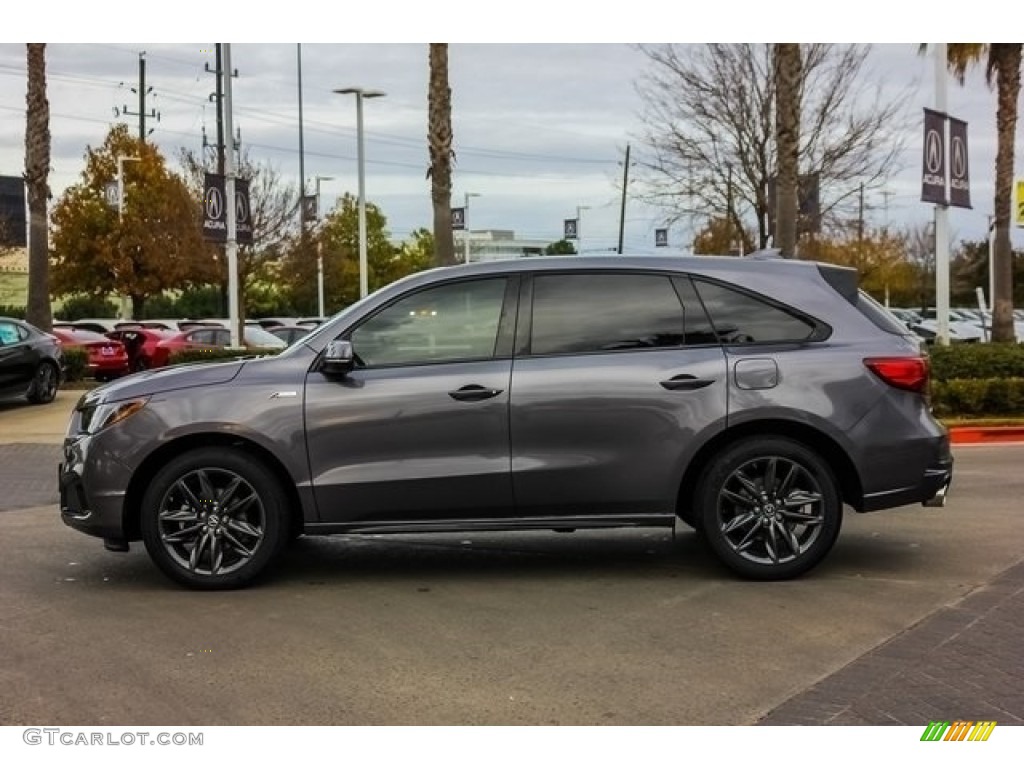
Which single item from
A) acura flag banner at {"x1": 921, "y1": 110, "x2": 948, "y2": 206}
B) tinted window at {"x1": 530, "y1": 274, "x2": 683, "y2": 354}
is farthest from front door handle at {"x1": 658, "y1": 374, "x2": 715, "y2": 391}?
acura flag banner at {"x1": 921, "y1": 110, "x2": 948, "y2": 206}

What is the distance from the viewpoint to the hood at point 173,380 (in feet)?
20.5

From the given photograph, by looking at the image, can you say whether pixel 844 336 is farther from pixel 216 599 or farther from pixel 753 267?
pixel 216 599

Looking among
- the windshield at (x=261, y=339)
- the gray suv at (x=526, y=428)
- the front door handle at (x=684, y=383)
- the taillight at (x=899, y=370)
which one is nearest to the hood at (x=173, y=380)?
the gray suv at (x=526, y=428)

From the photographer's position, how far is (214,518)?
20.5 ft

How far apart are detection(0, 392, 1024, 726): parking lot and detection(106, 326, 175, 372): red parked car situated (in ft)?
58.3

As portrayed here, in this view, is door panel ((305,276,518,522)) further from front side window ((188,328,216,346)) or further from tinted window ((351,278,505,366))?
front side window ((188,328,216,346))

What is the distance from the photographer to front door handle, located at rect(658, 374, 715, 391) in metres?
6.18

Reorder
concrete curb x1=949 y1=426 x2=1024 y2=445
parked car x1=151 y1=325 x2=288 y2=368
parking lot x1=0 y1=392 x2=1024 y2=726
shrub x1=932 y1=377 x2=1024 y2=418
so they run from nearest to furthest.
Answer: parking lot x1=0 y1=392 x2=1024 y2=726 → concrete curb x1=949 y1=426 x2=1024 y2=445 → shrub x1=932 y1=377 x2=1024 y2=418 → parked car x1=151 y1=325 x2=288 y2=368

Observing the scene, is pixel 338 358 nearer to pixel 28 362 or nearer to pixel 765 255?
pixel 765 255

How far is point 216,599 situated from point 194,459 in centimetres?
76

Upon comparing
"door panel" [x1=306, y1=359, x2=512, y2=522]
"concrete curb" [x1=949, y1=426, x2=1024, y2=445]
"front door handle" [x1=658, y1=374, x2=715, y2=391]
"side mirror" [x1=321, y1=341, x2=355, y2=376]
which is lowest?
"concrete curb" [x1=949, y1=426, x2=1024, y2=445]

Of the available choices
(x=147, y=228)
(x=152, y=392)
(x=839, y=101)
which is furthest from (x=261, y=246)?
(x=152, y=392)

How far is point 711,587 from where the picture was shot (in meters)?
6.31

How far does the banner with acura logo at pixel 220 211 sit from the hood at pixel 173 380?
17.2m
